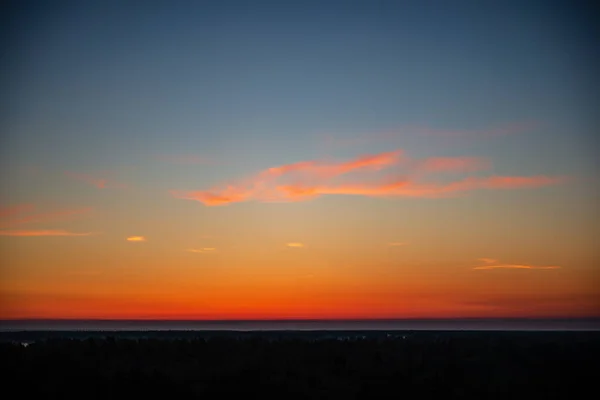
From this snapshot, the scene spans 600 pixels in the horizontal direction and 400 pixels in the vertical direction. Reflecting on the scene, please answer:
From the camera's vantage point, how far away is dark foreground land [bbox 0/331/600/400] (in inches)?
Answer: 784

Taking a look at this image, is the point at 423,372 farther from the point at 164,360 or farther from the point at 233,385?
the point at 164,360

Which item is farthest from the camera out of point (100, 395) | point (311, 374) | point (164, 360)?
point (164, 360)

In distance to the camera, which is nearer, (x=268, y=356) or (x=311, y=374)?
(x=311, y=374)

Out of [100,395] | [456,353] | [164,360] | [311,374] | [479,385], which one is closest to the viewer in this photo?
[100,395]

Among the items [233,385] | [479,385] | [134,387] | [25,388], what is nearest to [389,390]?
[479,385]

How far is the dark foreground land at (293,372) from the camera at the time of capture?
65.3 ft

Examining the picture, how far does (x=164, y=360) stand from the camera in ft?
88.0

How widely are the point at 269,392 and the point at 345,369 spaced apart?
5015 millimetres

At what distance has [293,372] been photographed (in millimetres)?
23422

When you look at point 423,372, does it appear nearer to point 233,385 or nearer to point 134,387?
point 233,385

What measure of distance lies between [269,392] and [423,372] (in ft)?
19.7

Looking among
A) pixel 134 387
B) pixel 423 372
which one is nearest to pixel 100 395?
pixel 134 387

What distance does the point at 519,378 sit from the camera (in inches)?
894

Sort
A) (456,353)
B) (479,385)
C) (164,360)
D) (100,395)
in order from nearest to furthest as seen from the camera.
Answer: (100,395) < (479,385) < (164,360) < (456,353)
